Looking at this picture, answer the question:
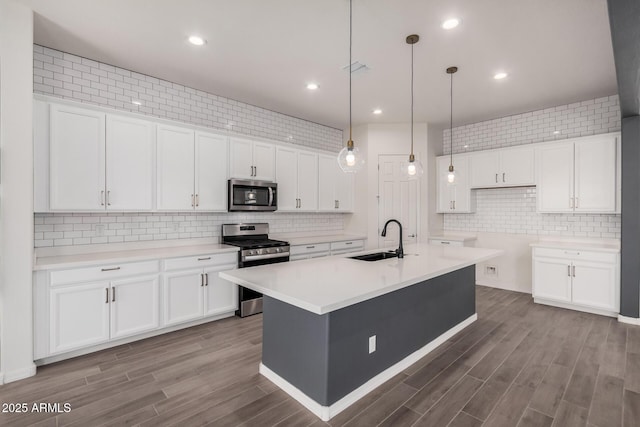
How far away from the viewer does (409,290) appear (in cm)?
288

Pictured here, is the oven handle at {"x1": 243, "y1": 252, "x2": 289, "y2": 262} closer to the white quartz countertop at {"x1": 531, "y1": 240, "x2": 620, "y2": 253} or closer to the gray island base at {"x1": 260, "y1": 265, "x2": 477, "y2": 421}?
the gray island base at {"x1": 260, "y1": 265, "x2": 477, "y2": 421}

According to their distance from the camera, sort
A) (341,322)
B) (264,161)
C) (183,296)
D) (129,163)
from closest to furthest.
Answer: (341,322) → (129,163) → (183,296) → (264,161)

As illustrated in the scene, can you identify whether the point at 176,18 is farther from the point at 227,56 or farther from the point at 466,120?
the point at 466,120

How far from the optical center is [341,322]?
226cm

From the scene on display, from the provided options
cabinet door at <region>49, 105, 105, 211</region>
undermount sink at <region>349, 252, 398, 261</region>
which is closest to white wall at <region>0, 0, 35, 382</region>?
cabinet door at <region>49, 105, 105, 211</region>

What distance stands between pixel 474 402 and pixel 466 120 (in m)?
4.81

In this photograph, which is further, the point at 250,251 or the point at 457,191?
the point at 457,191

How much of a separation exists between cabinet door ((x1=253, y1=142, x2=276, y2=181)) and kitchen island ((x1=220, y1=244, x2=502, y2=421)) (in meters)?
2.08

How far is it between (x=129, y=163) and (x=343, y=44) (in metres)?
2.59

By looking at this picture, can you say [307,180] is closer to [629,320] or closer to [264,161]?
[264,161]

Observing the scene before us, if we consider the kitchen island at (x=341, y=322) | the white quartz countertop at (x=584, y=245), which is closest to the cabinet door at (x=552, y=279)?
the white quartz countertop at (x=584, y=245)

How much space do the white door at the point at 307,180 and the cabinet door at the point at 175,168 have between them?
177 cm

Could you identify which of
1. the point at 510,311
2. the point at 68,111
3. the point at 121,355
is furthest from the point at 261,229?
the point at 510,311

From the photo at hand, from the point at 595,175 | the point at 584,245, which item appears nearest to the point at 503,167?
the point at 595,175
